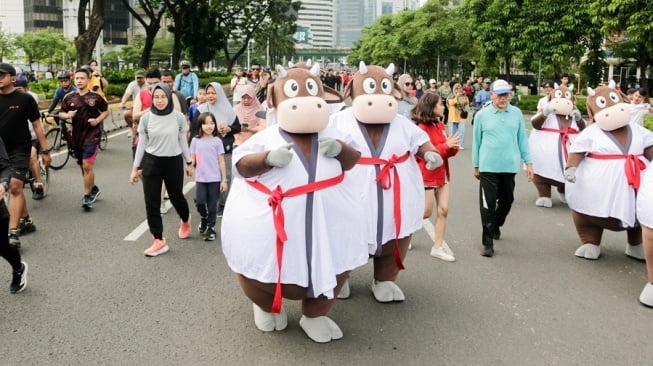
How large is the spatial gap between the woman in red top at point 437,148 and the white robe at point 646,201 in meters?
1.63

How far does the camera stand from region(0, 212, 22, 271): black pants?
546cm

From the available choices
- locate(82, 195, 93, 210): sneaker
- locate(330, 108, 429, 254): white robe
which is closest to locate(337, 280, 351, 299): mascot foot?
locate(330, 108, 429, 254): white robe

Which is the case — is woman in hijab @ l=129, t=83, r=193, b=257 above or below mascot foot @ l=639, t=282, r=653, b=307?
above

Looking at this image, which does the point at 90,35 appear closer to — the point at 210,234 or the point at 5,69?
the point at 5,69

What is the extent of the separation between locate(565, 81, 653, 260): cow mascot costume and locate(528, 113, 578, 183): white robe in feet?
9.45

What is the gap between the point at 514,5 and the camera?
1205 inches

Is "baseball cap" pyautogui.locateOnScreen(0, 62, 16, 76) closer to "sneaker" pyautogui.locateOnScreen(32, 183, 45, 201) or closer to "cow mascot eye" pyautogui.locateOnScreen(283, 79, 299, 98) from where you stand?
"sneaker" pyautogui.locateOnScreen(32, 183, 45, 201)

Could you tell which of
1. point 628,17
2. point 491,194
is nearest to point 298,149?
point 491,194

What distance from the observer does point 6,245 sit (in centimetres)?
561

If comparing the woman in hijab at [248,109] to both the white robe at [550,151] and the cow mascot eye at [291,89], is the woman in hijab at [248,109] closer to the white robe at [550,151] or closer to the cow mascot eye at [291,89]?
the white robe at [550,151]

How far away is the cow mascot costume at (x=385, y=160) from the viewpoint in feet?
17.0

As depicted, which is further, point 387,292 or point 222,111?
point 222,111

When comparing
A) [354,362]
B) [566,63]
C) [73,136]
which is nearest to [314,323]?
[354,362]

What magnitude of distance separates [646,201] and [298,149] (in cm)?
303
